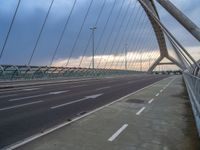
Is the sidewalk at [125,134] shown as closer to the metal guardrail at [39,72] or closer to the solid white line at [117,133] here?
the solid white line at [117,133]

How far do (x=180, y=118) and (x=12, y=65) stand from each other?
2568 cm

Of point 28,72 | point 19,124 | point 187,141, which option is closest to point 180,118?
point 187,141

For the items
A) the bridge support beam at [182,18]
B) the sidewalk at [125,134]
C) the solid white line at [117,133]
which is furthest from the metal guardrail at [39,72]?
the solid white line at [117,133]

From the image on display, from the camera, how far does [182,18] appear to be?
60.5ft

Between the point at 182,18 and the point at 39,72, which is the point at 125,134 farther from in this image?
the point at 39,72

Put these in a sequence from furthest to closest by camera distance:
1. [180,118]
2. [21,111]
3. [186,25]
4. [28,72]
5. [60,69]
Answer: [60,69] → [28,72] → [186,25] → [21,111] → [180,118]

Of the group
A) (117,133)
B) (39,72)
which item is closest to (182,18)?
(117,133)

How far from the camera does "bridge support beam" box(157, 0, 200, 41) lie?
17.6 m

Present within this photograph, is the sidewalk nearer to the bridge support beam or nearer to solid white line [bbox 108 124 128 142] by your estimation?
solid white line [bbox 108 124 128 142]

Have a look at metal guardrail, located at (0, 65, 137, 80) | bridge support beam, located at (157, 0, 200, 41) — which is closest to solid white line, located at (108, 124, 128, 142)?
bridge support beam, located at (157, 0, 200, 41)

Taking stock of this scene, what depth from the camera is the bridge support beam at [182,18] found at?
1762 centimetres

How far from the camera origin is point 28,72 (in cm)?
3497

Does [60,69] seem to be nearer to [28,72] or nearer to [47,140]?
[28,72]

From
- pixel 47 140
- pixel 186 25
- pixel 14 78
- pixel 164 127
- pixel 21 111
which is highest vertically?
pixel 186 25
